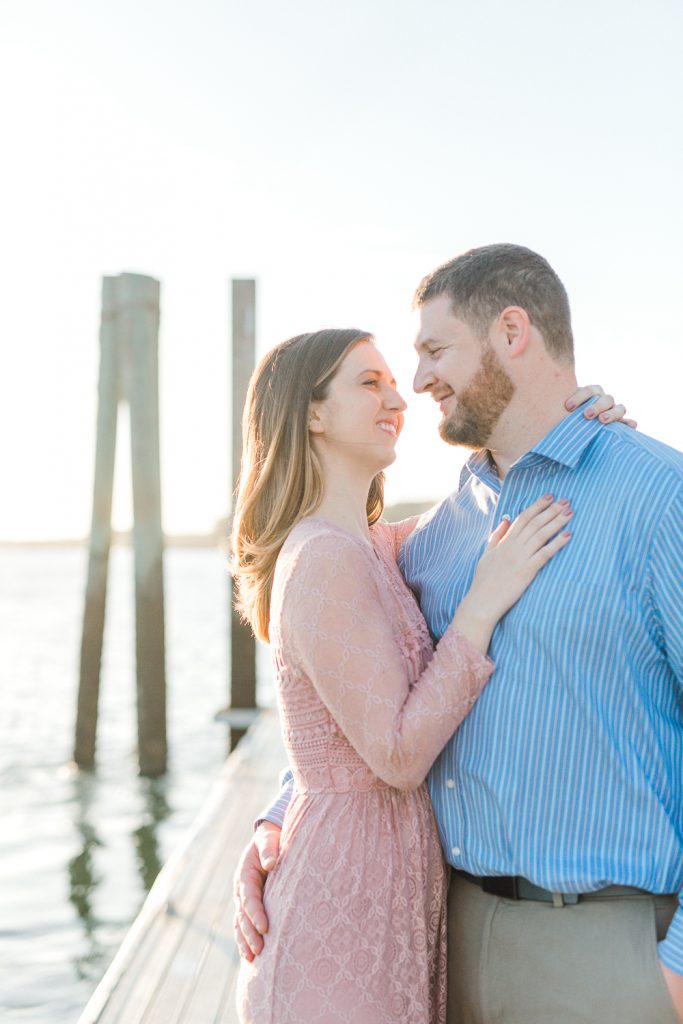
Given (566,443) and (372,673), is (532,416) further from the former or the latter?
(372,673)

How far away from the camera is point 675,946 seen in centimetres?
185

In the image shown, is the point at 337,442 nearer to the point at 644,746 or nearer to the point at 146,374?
the point at 644,746

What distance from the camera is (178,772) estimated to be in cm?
1055

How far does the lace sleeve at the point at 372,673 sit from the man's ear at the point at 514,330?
58cm

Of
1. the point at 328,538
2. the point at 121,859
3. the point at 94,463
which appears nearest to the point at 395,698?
the point at 328,538

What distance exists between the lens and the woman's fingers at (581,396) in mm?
2273

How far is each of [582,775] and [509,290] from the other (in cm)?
100

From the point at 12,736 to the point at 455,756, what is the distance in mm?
11934

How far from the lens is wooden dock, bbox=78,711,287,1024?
3.51 metres

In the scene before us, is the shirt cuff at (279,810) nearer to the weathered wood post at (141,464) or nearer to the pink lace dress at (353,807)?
the pink lace dress at (353,807)

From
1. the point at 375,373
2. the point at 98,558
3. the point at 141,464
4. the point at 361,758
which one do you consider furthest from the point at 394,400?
the point at 98,558

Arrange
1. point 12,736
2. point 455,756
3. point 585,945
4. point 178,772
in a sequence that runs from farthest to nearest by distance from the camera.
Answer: point 12,736, point 178,772, point 455,756, point 585,945

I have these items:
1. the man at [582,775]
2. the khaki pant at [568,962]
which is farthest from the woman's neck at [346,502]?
the khaki pant at [568,962]

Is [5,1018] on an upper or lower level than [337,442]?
lower
